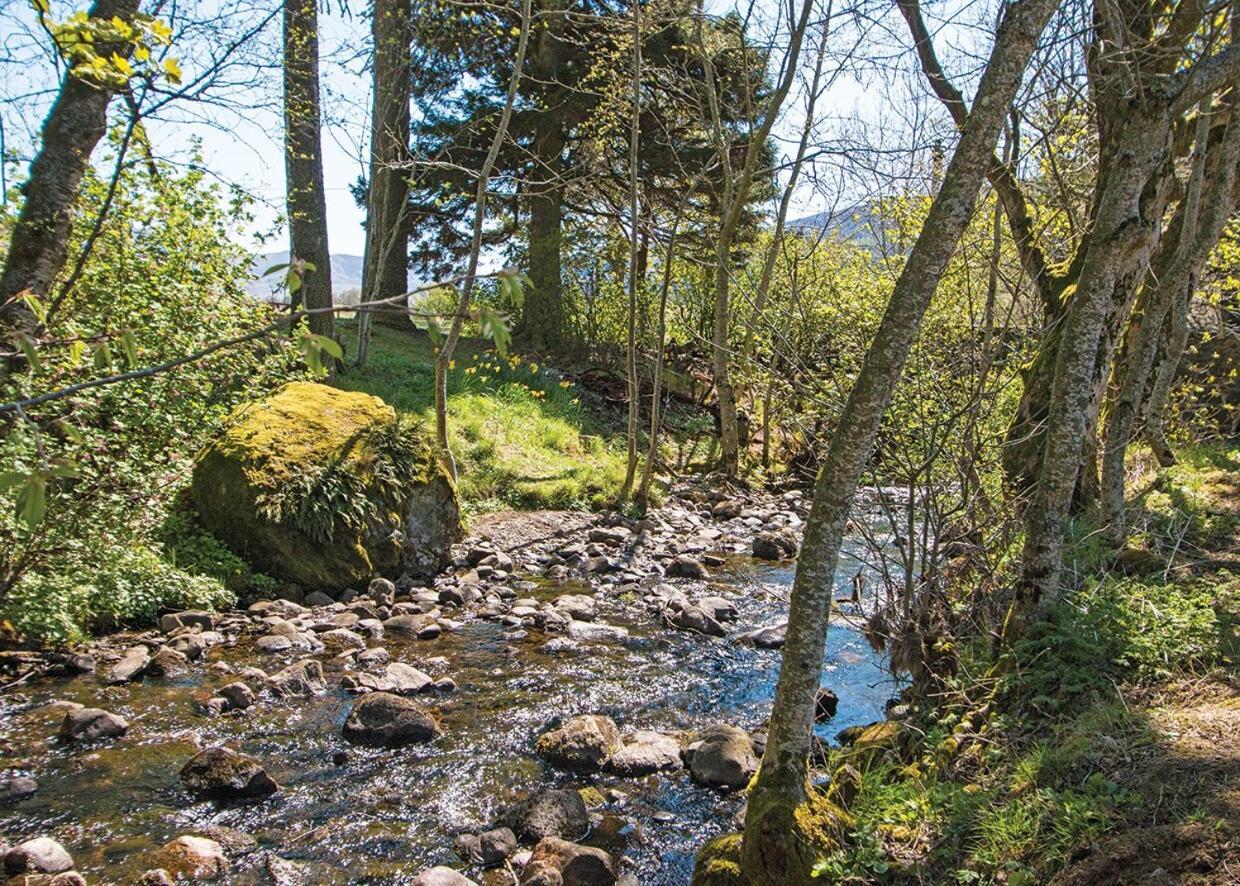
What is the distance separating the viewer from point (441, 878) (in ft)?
12.6

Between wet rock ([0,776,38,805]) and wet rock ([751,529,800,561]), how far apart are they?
8150 mm

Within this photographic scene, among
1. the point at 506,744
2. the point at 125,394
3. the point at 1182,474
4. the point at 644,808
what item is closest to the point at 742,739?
the point at 644,808

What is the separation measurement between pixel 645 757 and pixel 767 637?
260cm

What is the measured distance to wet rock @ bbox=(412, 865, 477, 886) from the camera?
379cm

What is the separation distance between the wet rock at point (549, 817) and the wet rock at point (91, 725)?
263 centimetres

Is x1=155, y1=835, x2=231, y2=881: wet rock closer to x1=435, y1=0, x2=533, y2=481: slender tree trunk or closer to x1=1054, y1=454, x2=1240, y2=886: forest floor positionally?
x1=1054, y1=454, x2=1240, y2=886: forest floor

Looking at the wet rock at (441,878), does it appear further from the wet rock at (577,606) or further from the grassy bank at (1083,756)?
the wet rock at (577,606)

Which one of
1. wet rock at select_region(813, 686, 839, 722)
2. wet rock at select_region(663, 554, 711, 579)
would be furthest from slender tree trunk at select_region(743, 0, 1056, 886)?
wet rock at select_region(663, 554, 711, 579)

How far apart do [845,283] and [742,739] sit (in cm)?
678

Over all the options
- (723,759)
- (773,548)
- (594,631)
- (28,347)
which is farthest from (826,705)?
(28,347)

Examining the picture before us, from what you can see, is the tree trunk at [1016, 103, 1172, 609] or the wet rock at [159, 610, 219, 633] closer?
the tree trunk at [1016, 103, 1172, 609]

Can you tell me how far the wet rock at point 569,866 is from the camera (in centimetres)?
386

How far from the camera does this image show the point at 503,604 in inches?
325

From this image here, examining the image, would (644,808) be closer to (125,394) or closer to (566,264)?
(125,394)
